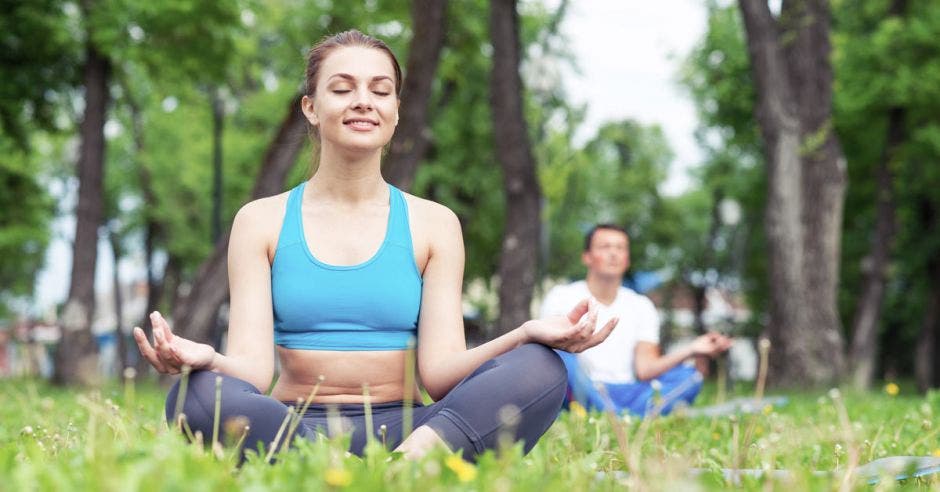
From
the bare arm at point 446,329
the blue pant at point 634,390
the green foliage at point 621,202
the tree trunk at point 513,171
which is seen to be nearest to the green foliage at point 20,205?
the tree trunk at point 513,171

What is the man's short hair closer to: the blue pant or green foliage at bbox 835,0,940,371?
the blue pant

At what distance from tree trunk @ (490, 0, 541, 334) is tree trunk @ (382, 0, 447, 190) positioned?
1.79 m

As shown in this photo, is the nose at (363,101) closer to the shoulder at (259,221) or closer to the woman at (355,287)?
the woman at (355,287)

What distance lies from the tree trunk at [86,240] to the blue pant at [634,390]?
12044mm

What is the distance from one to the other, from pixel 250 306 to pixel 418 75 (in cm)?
916

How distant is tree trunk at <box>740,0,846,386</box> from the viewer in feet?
43.4

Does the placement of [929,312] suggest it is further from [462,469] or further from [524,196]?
[462,469]

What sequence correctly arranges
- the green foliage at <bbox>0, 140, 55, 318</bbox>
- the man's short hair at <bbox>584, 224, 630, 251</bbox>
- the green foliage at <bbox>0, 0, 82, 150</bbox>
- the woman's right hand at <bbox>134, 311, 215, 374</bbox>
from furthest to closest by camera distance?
the green foliage at <bbox>0, 140, 55, 318</bbox>
the green foliage at <bbox>0, 0, 82, 150</bbox>
the man's short hair at <bbox>584, 224, 630, 251</bbox>
the woman's right hand at <bbox>134, 311, 215, 374</bbox>

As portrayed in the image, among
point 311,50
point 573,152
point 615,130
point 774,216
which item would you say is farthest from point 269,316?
point 615,130

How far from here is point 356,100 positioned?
3.97 m

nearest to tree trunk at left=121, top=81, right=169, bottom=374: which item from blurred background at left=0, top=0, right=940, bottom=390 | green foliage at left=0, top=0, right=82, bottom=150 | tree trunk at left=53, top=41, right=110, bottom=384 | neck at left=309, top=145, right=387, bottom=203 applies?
blurred background at left=0, top=0, right=940, bottom=390

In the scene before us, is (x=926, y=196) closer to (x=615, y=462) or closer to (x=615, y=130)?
(x=615, y=130)

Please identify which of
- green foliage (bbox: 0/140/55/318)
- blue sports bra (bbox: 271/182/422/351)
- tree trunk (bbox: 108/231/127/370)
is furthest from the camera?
tree trunk (bbox: 108/231/127/370)

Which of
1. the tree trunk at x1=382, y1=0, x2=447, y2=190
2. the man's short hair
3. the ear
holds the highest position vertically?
the tree trunk at x1=382, y1=0, x2=447, y2=190
